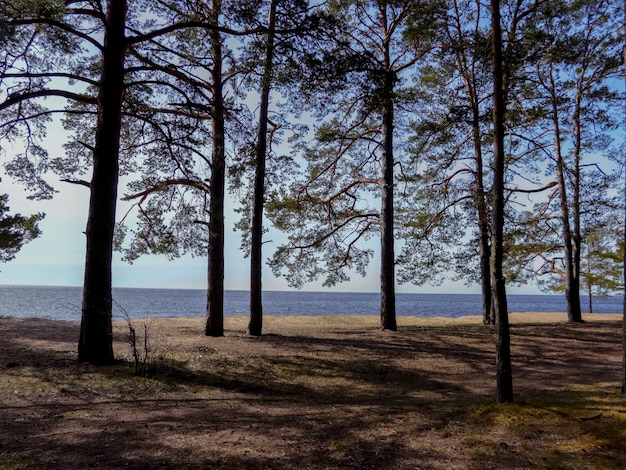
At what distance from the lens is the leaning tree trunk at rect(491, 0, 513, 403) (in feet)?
19.3

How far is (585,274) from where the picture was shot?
24438 millimetres

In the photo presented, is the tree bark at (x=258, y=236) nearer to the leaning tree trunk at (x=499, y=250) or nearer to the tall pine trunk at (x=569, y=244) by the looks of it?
the leaning tree trunk at (x=499, y=250)

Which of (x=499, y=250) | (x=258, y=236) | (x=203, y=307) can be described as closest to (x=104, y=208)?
(x=258, y=236)

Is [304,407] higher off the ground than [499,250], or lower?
lower

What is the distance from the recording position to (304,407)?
6.72 metres

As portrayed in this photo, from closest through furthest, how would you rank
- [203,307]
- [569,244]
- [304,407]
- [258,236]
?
[304,407] → [258,236] → [569,244] → [203,307]

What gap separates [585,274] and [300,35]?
2370 cm

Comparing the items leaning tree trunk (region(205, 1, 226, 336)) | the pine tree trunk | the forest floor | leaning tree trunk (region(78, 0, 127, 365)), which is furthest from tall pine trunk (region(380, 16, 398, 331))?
leaning tree trunk (region(78, 0, 127, 365))

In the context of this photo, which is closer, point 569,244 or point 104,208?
point 104,208

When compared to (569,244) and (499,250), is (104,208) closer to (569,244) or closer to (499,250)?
(499,250)

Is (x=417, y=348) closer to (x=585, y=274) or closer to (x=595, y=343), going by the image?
(x=595, y=343)

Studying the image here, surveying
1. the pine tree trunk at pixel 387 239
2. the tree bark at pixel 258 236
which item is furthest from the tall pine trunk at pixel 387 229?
the tree bark at pixel 258 236

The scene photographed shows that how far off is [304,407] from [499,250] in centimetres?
386

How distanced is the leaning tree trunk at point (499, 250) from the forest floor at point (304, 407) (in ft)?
1.30
